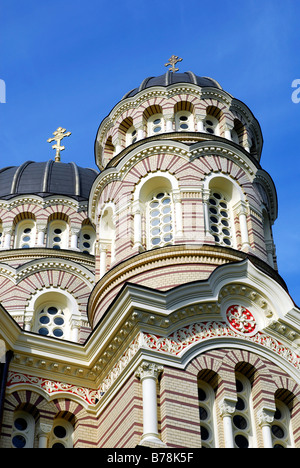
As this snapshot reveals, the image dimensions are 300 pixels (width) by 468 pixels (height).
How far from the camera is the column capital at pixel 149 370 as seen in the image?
17.3 meters

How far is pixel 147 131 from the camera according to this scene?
24.5m

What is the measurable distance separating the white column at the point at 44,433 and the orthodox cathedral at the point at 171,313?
0.03 metres

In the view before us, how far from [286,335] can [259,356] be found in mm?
987

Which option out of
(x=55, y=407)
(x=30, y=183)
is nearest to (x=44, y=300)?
(x=30, y=183)

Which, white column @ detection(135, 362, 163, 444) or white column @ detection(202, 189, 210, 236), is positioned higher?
white column @ detection(202, 189, 210, 236)

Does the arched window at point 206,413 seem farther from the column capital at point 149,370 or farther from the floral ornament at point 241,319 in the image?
the floral ornament at point 241,319

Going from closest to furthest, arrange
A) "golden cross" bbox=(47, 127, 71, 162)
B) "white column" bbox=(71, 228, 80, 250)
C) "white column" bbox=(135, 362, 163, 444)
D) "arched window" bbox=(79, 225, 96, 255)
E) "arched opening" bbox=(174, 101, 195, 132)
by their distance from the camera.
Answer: "white column" bbox=(135, 362, 163, 444)
"arched opening" bbox=(174, 101, 195, 132)
"white column" bbox=(71, 228, 80, 250)
"arched window" bbox=(79, 225, 96, 255)
"golden cross" bbox=(47, 127, 71, 162)

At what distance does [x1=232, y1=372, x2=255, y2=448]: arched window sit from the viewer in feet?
57.9

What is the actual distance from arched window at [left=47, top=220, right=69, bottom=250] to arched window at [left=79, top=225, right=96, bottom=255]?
1.69ft

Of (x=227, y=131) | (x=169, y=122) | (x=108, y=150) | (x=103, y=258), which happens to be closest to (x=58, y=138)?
(x=108, y=150)

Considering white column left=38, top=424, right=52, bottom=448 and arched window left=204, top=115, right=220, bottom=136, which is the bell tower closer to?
arched window left=204, top=115, right=220, bottom=136

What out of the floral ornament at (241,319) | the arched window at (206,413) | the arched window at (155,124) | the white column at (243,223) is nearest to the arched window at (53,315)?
the arched window at (155,124)

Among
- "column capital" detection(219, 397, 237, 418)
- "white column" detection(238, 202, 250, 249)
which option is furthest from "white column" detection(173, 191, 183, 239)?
"column capital" detection(219, 397, 237, 418)
